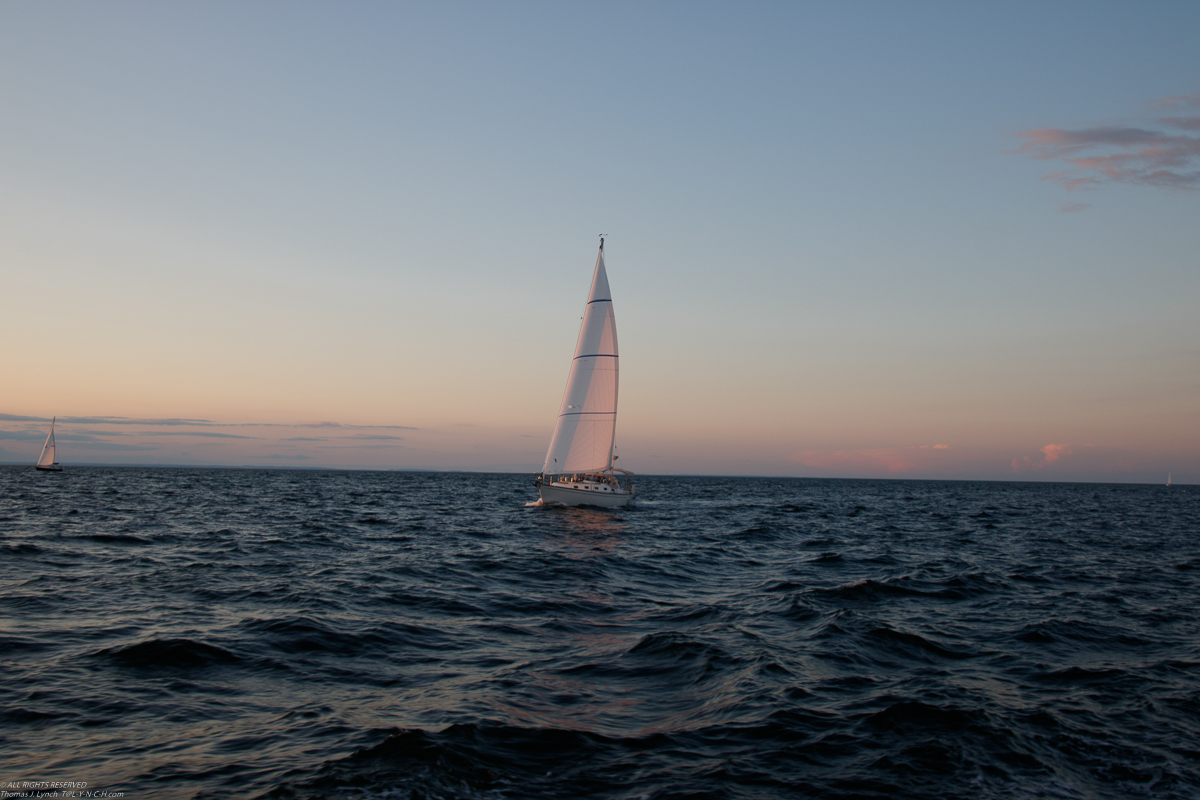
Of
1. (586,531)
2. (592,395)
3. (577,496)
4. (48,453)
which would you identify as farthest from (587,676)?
(48,453)

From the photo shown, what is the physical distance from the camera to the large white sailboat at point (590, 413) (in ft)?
151

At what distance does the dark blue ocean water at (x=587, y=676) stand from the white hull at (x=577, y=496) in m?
20.0

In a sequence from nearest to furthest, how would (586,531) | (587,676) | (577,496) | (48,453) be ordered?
(587,676) → (586,531) → (577,496) → (48,453)

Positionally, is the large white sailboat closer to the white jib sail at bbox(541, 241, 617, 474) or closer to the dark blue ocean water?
the white jib sail at bbox(541, 241, 617, 474)

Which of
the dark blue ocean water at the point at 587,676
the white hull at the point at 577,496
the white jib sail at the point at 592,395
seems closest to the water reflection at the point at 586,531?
the white hull at the point at 577,496

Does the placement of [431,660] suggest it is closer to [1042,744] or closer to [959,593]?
[1042,744]

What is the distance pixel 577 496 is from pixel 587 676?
112ft

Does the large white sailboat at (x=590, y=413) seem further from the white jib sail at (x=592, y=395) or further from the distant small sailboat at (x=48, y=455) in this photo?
the distant small sailboat at (x=48, y=455)

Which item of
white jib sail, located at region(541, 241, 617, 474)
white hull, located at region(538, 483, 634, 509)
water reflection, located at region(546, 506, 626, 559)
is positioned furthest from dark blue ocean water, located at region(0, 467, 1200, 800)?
white jib sail, located at region(541, 241, 617, 474)

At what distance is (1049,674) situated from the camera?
12320 mm

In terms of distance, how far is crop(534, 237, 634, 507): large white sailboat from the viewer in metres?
46.1

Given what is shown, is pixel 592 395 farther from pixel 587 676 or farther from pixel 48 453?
pixel 48 453

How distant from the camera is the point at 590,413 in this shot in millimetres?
46500

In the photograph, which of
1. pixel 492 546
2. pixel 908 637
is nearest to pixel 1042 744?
pixel 908 637
